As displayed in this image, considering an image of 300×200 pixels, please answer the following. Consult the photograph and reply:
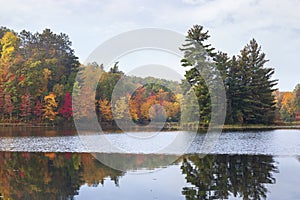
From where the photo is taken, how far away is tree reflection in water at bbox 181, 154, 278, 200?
10.8 m

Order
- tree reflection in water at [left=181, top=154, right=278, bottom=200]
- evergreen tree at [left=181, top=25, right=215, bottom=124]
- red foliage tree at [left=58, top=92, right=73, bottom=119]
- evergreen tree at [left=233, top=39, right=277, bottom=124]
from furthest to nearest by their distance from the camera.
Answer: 1. red foliage tree at [left=58, top=92, right=73, bottom=119]
2. evergreen tree at [left=233, top=39, right=277, bottom=124]
3. evergreen tree at [left=181, top=25, right=215, bottom=124]
4. tree reflection in water at [left=181, top=154, right=278, bottom=200]

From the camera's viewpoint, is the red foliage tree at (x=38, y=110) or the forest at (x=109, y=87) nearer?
the forest at (x=109, y=87)

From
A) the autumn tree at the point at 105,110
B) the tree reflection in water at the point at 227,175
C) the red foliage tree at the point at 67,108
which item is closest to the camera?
the tree reflection in water at the point at 227,175

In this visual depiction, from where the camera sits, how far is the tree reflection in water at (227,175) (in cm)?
1078

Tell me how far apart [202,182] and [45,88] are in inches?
1945

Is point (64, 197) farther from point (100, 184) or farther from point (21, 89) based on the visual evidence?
point (21, 89)

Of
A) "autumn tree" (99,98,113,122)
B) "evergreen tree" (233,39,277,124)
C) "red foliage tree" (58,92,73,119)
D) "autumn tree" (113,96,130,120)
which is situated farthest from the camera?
"autumn tree" (113,96,130,120)

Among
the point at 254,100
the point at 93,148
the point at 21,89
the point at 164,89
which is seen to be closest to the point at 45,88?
the point at 21,89

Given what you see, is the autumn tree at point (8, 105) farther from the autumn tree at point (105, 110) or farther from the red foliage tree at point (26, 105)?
the autumn tree at point (105, 110)

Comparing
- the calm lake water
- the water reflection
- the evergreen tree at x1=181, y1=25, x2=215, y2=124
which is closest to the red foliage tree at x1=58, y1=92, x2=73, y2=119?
the evergreen tree at x1=181, y1=25, x2=215, y2=124

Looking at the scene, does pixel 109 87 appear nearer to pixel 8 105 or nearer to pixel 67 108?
pixel 67 108

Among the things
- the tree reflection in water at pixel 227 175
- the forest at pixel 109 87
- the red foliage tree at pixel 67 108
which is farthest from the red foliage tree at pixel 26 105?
the tree reflection in water at pixel 227 175

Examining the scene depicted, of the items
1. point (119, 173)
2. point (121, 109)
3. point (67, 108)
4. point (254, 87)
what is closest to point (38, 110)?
point (67, 108)

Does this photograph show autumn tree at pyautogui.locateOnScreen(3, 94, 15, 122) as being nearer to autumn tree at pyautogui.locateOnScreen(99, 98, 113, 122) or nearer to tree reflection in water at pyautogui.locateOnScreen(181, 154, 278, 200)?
autumn tree at pyautogui.locateOnScreen(99, 98, 113, 122)
